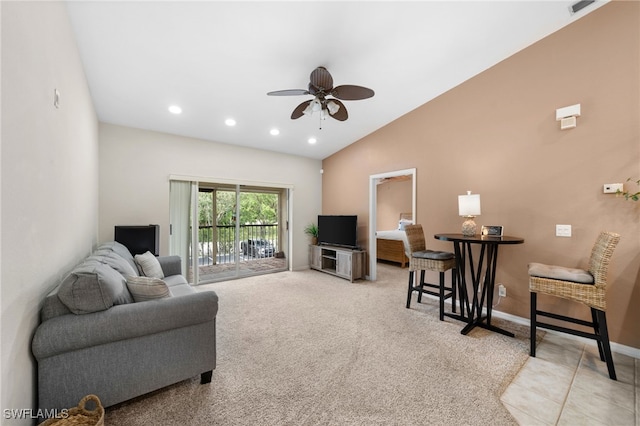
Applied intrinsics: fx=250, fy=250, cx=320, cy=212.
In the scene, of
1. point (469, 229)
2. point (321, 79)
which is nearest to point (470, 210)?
point (469, 229)

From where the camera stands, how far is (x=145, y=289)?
185 centimetres

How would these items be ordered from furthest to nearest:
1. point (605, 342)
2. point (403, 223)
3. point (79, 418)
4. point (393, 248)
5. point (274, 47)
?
point (403, 223), point (393, 248), point (274, 47), point (605, 342), point (79, 418)

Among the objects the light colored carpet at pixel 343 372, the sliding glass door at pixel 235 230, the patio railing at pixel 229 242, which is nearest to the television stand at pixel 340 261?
the sliding glass door at pixel 235 230

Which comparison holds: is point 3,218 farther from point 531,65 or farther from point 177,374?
point 531,65

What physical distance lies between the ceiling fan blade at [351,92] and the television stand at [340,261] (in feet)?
9.50

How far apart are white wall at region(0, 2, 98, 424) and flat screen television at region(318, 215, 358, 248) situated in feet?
13.0

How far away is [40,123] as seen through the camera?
1442 mm

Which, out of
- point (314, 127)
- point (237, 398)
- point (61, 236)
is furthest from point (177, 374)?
point (314, 127)

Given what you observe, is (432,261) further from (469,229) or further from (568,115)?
(568,115)

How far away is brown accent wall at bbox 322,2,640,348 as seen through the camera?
2.39 meters

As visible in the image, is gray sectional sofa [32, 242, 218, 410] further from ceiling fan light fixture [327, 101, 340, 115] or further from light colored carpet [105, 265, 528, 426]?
ceiling fan light fixture [327, 101, 340, 115]

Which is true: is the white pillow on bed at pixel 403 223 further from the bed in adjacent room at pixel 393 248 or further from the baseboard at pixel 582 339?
the baseboard at pixel 582 339

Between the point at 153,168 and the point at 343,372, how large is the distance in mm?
4214

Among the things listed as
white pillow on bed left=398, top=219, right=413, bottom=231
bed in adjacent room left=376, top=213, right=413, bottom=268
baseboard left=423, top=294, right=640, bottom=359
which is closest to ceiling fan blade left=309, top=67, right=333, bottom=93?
baseboard left=423, top=294, right=640, bottom=359
